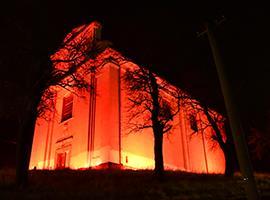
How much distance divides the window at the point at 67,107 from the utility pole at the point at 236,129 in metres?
20.8

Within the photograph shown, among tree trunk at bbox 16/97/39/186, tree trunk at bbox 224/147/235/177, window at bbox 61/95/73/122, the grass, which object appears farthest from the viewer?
window at bbox 61/95/73/122

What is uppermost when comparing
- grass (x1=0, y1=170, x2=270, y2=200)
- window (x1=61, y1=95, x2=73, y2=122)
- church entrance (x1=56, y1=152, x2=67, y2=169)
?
window (x1=61, y1=95, x2=73, y2=122)

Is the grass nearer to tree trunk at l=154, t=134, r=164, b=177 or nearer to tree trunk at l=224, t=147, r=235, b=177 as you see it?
tree trunk at l=154, t=134, r=164, b=177

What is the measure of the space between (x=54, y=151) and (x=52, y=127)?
250 centimetres

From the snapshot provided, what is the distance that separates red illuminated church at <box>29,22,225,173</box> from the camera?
21.9 meters

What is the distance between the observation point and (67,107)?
2753 centimetres

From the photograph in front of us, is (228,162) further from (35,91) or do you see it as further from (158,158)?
(35,91)

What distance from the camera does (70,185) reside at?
13.5m

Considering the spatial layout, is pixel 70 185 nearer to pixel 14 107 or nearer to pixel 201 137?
pixel 14 107

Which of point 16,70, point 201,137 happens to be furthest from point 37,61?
point 201,137

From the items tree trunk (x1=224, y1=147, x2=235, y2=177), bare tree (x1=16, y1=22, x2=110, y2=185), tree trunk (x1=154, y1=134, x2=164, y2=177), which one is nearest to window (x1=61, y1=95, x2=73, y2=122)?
bare tree (x1=16, y1=22, x2=110, y2=185)

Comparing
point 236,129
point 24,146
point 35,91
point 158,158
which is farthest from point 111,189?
point 236,129

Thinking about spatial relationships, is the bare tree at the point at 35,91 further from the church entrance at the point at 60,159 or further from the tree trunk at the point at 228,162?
the tree trunk at the point at 228,162

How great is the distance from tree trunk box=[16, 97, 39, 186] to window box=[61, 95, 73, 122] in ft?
38.9
